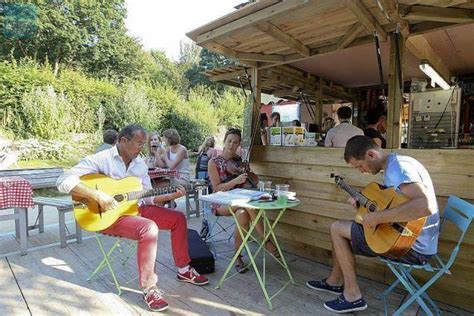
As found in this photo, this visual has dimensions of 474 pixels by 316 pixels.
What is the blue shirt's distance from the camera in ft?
5.52

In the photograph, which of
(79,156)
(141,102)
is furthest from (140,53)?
(79,156)

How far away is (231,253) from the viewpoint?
10.2ft

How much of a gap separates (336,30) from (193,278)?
7.58ft

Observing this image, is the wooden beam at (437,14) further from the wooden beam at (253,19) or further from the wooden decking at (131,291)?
the wooden decking at (131,291)

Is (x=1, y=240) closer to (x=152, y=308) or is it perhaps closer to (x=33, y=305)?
(x=33, y=305)

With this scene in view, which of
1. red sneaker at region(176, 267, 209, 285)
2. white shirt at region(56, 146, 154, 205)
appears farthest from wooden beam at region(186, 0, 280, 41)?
red sneaker at region(176, 267, 209, 285)

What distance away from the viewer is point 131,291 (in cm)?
235

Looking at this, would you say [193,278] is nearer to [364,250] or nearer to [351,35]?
[364,250]

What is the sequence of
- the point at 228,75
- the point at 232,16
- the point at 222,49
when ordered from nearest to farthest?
the point at 232,16
the point at 222,49
the point at 228,75

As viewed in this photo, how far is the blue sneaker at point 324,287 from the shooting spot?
231 centimetres

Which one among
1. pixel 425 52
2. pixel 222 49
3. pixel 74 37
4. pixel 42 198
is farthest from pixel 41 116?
pixel 74 37

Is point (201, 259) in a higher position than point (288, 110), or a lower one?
lower

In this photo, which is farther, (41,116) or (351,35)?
(41,116)

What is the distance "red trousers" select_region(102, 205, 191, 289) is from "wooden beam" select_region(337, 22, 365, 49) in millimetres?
2004
